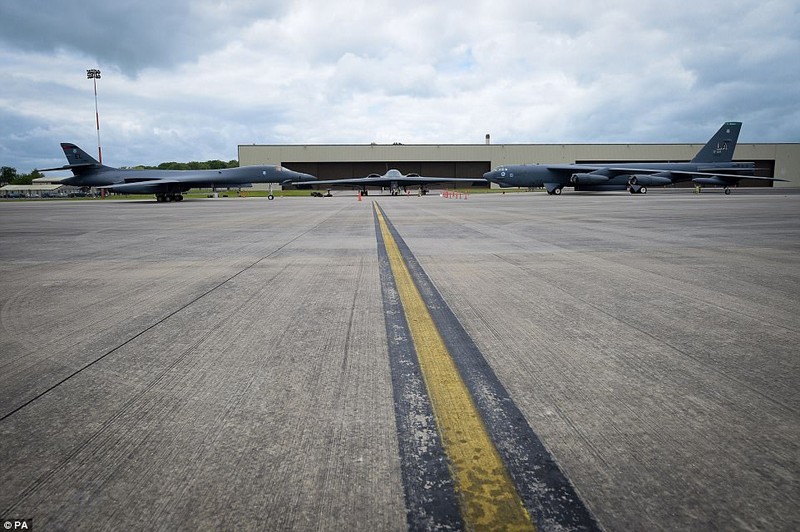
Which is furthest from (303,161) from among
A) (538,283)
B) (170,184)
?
(538,283)

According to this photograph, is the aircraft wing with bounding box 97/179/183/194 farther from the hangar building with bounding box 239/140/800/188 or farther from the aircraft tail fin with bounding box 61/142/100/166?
the hangar building with bounding box 239/140/800/188

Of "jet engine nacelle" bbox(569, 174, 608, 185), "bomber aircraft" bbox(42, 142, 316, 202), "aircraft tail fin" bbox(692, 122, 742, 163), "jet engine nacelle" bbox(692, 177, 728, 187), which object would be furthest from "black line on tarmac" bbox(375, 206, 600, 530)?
"aircraft tail fin" bbox(692, 122, 742, 163)

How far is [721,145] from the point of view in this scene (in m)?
43.5

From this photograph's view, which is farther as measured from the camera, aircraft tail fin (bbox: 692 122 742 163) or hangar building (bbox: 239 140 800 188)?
hangar building (bbox: 239 140 800 188)

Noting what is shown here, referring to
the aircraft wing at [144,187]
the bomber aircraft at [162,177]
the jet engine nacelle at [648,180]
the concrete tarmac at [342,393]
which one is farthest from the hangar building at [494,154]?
the concrete tarmac at [342,393]

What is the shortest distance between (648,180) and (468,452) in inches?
1796

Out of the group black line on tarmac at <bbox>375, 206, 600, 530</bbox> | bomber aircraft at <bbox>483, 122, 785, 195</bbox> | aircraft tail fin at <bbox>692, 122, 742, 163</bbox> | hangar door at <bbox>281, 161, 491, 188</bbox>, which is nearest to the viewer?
black line on tarmac at <bbox>375, 206, 600, 530</bbox>

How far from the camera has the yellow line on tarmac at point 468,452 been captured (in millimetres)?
1717

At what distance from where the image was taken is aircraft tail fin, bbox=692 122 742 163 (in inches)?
1710

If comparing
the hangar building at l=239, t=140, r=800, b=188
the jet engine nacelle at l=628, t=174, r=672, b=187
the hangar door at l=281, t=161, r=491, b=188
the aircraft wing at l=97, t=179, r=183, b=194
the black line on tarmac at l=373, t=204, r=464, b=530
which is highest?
the hangar building at l=239, t=140, r=800, b=188

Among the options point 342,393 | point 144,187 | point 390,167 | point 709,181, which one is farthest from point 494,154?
point 342,393

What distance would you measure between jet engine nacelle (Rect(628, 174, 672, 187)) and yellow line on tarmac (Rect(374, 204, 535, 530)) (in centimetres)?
4404

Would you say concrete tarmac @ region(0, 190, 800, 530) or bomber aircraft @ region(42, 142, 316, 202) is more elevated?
bomber aircraft @ region(42, 142, 316, 202)

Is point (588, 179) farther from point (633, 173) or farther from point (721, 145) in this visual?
point (721, 145)
